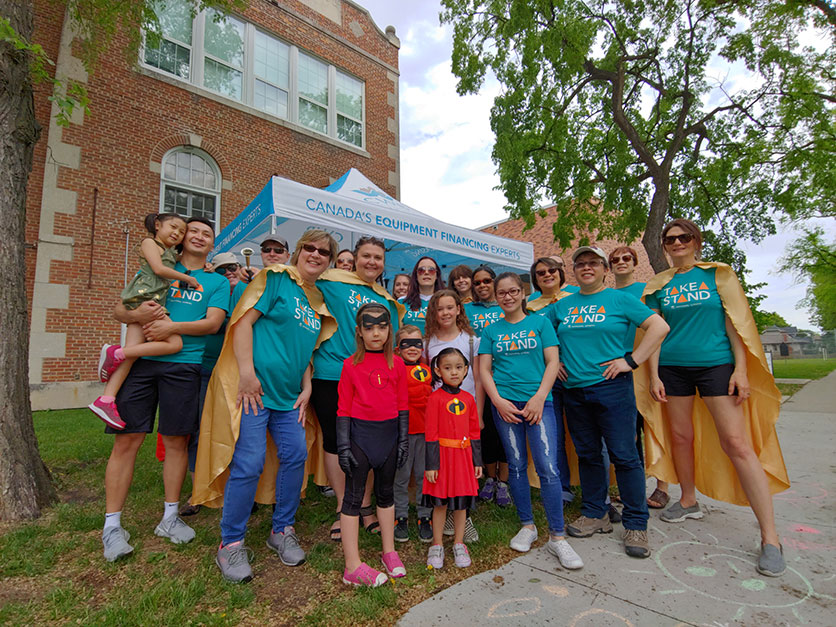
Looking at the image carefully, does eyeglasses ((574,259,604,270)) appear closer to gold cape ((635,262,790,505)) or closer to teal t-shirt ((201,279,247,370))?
gold cape ((635,262,790,505))

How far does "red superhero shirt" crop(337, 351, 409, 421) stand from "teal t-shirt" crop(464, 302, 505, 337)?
1251mm

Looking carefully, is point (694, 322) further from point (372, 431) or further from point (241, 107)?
point (241, 107)

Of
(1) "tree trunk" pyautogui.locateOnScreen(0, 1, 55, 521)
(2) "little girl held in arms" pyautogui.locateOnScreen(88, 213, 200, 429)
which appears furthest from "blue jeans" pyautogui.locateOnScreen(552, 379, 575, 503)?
(1) "tree trunk" pyautogui.locateOnScreen(0, 1, 55, 521)

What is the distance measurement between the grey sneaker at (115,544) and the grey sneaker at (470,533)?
81.1 inches


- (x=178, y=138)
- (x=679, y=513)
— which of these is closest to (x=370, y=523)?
(x=679, y=513)

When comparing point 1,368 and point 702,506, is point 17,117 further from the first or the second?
point 702,506

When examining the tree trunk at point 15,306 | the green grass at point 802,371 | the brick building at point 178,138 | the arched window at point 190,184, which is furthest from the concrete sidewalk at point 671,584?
the green grass at point 802,371

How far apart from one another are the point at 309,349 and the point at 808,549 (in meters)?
3.35

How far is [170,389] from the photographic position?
2.90 meters

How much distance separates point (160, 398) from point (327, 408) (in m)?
1.07

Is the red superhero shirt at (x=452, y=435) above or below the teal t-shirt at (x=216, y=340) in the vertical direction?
below

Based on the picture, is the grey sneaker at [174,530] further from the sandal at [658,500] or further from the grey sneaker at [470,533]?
the sandal at [658,500]

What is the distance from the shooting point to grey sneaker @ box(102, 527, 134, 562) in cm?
267

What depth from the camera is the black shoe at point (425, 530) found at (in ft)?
9.69
